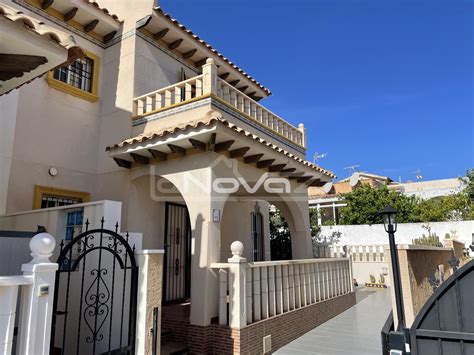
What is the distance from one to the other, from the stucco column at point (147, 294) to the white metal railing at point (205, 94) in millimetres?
4567

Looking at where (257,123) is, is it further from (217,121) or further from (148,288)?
(148,288)

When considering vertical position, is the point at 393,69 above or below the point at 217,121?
above

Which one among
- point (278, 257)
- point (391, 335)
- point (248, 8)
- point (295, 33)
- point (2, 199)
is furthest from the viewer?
point (278, 257)

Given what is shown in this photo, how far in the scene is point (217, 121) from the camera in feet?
23.0

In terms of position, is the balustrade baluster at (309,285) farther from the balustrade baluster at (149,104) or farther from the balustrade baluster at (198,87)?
the balustrade baluster at (149,104)

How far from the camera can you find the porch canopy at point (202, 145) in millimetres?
7293

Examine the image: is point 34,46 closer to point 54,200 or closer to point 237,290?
point 237,290

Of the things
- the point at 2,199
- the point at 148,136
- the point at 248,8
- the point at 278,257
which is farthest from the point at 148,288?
the point at 278,257

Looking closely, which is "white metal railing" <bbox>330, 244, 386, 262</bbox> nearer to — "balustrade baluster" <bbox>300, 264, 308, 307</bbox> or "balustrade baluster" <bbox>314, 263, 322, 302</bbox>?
"balustrade baluster" <bbox>314, 263, 322, 302</bbox>

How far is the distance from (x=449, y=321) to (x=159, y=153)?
22.2 ft

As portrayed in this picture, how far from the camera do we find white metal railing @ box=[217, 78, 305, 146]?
9211 millimetres

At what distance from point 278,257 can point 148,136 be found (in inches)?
448

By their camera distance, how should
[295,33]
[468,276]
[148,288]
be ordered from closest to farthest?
[468,276], [148,288], [295,33]

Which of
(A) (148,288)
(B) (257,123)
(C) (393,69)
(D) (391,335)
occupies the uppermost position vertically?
(C) (393,69)
